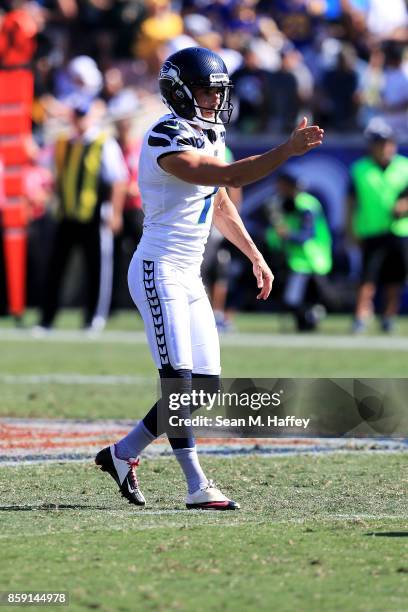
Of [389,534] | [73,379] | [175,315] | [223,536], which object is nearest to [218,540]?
[223,536]

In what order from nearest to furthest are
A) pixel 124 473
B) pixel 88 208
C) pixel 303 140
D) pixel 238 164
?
pixel 303 140 → pixel 238 164 → pixel 124 473 → pixel 88 208

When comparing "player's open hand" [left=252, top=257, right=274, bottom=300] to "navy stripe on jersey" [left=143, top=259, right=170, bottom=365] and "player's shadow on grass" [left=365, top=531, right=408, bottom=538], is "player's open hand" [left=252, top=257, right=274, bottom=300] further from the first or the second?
"player's shadow on grass" [left=365, top=531, right=408, bottom=538]

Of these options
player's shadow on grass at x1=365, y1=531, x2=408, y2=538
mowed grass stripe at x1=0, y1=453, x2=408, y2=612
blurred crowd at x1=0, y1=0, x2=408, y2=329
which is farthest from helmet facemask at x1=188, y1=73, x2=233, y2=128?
blurred crowd at x1=0, y1=0, x2=408, y2=329

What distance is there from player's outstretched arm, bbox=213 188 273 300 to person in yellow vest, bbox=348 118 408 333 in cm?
1044

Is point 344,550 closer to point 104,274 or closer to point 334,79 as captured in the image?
point 104,274

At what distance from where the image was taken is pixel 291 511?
19.0 feet

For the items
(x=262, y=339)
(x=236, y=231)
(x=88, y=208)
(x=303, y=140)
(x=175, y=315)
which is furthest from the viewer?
(x=88, y=208)

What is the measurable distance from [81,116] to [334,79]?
4.37 metres

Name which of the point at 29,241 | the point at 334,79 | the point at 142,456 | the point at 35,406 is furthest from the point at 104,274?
the point at 142,456

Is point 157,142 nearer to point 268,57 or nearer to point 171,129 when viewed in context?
point 171,129

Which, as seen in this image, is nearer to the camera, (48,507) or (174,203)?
(48,507)

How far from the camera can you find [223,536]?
5.20 m

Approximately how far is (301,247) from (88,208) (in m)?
2.79

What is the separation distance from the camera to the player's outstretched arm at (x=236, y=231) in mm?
6383
